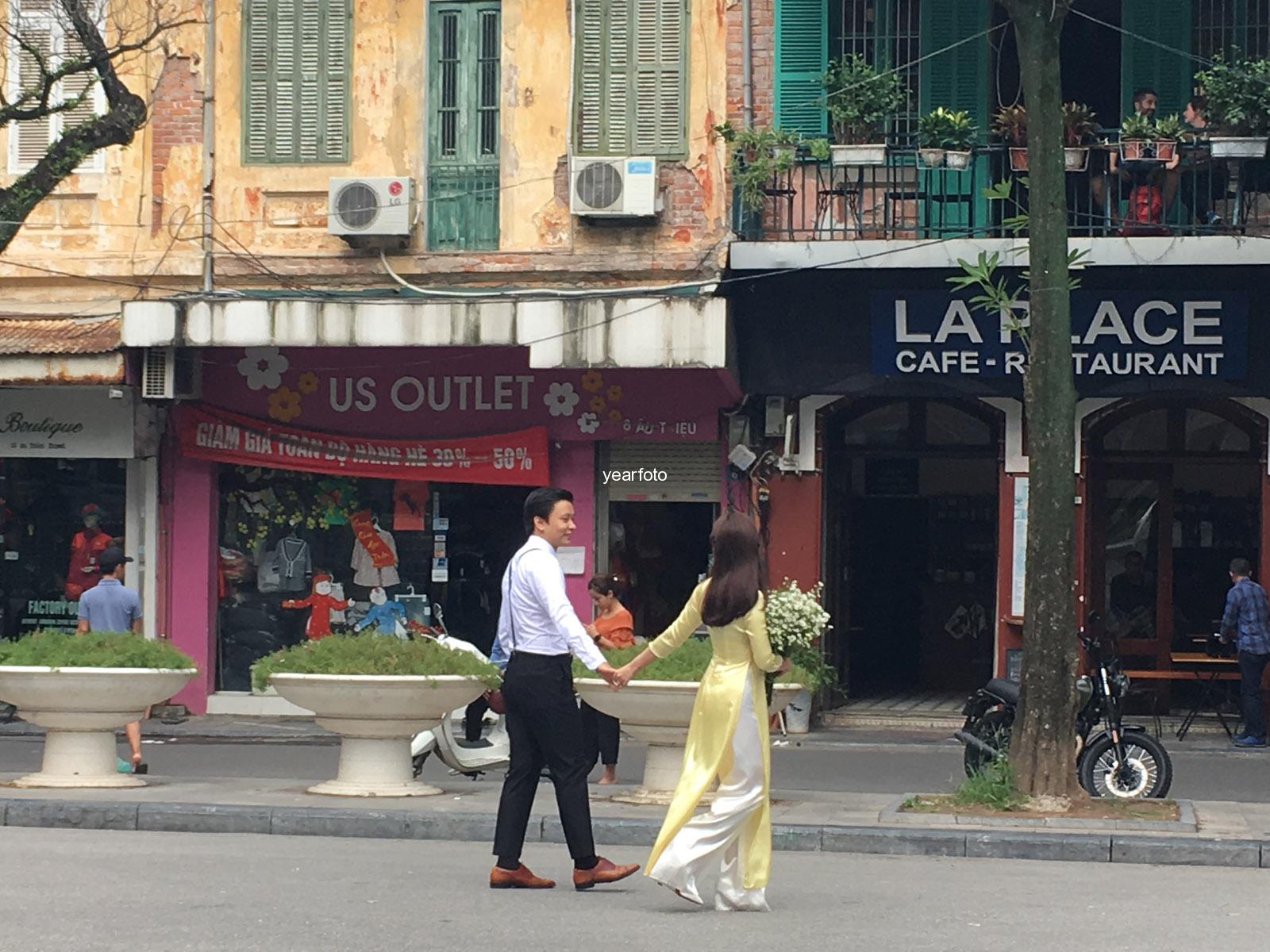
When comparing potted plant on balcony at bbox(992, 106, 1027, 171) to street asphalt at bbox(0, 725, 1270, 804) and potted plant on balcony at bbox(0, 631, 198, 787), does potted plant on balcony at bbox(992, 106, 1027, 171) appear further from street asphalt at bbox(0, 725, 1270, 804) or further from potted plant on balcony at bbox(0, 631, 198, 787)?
potted plant on balcony at bbox(0, 631, 198, 787)

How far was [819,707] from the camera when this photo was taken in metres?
19.8

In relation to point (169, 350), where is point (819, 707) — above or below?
below

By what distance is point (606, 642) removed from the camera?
15.1 m

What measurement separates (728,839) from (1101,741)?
559 cm

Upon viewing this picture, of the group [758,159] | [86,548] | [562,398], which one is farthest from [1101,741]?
[86,548]

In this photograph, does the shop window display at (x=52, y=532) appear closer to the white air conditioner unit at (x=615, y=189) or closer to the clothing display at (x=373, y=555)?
the clothing display at (x=373, y=555)

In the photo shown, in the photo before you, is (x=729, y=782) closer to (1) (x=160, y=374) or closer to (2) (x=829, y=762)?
(2) (x=829, y=762)

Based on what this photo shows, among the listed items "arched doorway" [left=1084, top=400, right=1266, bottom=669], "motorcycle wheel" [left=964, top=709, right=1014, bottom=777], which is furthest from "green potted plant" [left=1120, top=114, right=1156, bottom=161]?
"motorcycle wheel" [left=964, top=709, right=1014, bottom=777]

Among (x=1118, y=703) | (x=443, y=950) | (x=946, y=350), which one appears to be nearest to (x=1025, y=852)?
(x=1118, y=703)

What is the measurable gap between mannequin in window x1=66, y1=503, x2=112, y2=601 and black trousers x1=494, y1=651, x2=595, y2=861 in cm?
1207

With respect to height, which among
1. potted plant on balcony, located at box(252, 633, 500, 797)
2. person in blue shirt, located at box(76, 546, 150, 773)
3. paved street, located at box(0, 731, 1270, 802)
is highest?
person in blue shirt, located at box(76, 546, 150, 773)

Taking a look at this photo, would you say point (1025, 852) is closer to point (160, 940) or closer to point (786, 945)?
point (786, 945)

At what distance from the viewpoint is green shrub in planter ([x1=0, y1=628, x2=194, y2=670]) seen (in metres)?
13.1

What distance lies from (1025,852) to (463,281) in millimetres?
9627
